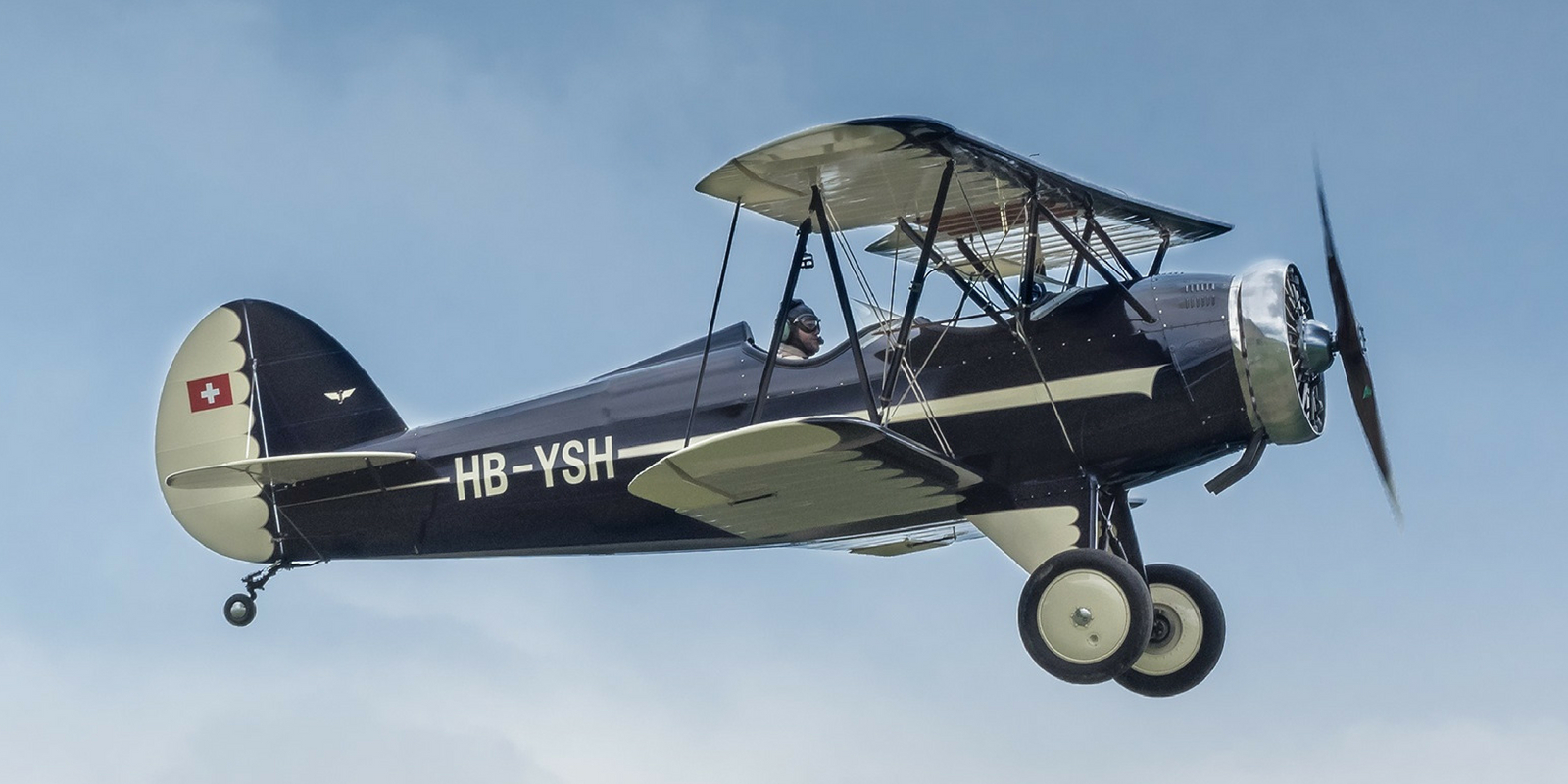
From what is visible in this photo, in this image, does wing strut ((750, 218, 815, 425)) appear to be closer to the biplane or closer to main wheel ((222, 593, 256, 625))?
the biplane

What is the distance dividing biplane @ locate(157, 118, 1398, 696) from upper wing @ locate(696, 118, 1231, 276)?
23 mm

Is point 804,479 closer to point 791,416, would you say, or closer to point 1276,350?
point 791,416

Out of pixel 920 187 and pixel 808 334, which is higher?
pixel 920 187

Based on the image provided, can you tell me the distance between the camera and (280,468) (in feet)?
35.6

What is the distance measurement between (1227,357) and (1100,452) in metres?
0.81

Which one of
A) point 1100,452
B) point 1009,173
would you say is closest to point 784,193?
point 1009,173

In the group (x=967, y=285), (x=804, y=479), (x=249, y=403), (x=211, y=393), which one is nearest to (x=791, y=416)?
(x=804, y=479)

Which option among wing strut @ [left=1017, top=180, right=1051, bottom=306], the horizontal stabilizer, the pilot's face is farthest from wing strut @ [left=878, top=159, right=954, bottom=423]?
the horizontal stabilizer

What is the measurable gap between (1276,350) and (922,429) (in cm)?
184

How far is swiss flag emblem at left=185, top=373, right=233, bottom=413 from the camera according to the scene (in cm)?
1190

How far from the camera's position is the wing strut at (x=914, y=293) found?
9.05 m

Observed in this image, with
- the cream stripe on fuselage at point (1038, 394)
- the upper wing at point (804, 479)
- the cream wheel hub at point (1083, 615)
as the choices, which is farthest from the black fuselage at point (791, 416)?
the cream wheel hub at point (1083, 615)

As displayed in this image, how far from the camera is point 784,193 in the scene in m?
9.45

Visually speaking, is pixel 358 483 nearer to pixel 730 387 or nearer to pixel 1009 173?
pixel 730 387
